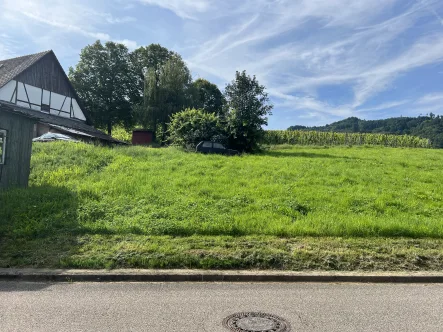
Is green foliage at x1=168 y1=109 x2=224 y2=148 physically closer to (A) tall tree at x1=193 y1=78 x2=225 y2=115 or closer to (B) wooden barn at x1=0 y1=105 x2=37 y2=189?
(B) wooden barn at x1=0 y1=105 x2=37 y2=189

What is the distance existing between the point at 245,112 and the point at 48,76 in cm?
1796

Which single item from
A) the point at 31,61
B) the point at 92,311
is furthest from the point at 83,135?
the point at 92,311

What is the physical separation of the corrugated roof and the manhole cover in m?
27.6

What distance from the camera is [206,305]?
4.58 meters

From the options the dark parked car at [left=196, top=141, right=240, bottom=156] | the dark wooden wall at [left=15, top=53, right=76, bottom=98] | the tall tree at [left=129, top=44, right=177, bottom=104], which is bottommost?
the dark parked car at [left=196, top=141, right=240, bottom=156]

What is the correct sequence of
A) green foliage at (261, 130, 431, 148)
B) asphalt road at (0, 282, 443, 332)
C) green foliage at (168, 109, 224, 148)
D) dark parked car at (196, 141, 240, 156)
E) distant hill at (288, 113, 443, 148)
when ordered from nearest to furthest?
1. asphalt road at (0, 282, 443, 332)
2. dark parked car at (196, 141, 240, 156)
3. green foliage at (168, 109, 224, 148)
4. green foliage at (261, 130, 431, 148)
5. distant hill at (288, 113, 443, 148)

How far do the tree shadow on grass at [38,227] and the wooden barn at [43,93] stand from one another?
1718 cm

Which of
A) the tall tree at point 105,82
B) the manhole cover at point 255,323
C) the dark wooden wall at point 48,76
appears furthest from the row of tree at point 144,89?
the manhole cover at point 255,323

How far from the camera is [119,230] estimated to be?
7418 millimetres

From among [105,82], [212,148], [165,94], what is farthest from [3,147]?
[105,82]

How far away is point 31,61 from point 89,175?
21918mm

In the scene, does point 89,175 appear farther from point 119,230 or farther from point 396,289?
point 396,289

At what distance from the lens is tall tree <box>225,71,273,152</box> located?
84.3 ft

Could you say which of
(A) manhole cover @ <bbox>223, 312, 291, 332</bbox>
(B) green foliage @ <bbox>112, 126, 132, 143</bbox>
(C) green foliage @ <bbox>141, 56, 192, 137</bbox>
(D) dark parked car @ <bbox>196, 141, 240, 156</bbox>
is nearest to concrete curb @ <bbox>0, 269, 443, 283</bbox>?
(A) manhole cover @ <bbox>223, 312, 291, 332</bbox>
